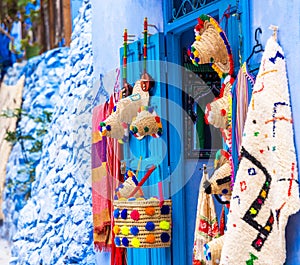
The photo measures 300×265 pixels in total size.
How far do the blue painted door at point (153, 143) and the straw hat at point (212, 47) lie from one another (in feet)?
3.01

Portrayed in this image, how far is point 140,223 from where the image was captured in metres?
5.50

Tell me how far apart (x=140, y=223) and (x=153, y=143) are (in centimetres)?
69

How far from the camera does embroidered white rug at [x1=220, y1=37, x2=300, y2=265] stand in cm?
399

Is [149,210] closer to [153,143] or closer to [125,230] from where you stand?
[125,230]

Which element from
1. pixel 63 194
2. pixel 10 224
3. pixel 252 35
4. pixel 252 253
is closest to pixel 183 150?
pixel 252 35

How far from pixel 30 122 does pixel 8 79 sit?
2.32m

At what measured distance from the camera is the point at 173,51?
580 centimetres

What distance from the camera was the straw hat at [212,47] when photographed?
4.76 metres

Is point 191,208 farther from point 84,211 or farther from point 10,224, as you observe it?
point 10,224

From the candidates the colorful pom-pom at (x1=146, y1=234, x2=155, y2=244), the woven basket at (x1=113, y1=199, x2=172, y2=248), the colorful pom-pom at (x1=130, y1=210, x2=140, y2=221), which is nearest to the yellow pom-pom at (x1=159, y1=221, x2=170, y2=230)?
the woven basket at (x1=113, y1=199, x2=172, y2=248)

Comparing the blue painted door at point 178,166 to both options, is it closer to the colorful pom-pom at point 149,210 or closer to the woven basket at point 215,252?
the colorful pom-pom at point 149,210

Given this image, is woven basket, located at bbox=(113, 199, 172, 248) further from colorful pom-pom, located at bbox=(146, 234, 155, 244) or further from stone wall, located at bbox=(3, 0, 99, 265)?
stone wall, located at bbox=(3, 0, 99, 265)

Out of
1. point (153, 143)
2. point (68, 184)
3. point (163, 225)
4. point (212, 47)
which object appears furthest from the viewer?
point (68, 184)

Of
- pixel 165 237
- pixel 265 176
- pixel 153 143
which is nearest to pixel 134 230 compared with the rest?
pixel 165 237
